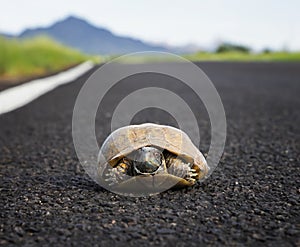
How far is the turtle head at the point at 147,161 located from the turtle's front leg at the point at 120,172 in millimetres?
124

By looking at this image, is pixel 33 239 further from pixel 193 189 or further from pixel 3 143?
pixel 3 143

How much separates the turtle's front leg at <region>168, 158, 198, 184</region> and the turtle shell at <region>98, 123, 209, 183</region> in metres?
0.05

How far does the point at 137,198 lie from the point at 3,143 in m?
2.80

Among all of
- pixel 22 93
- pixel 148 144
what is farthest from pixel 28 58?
pixel 148 144

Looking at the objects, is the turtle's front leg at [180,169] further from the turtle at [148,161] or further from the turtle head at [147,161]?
the turtle head at [147,161]

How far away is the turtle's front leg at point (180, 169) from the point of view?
3.16m

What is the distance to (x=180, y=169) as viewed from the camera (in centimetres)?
317

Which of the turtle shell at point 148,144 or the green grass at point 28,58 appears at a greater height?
the turtle shell at point 148,144

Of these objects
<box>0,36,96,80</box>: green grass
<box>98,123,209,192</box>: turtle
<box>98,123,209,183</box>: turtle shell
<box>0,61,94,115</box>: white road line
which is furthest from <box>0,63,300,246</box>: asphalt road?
→ <box>0,36,96,80</box>: green grass

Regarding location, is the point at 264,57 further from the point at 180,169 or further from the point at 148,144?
the point at 148,144

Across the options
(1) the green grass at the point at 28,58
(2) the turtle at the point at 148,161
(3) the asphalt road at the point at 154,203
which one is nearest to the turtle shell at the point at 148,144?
(2) the turtle at the point at 148,161

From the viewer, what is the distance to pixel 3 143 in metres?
5.37

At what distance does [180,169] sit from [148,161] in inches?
10.7

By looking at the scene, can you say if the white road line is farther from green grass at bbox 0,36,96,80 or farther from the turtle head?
the turtle head
